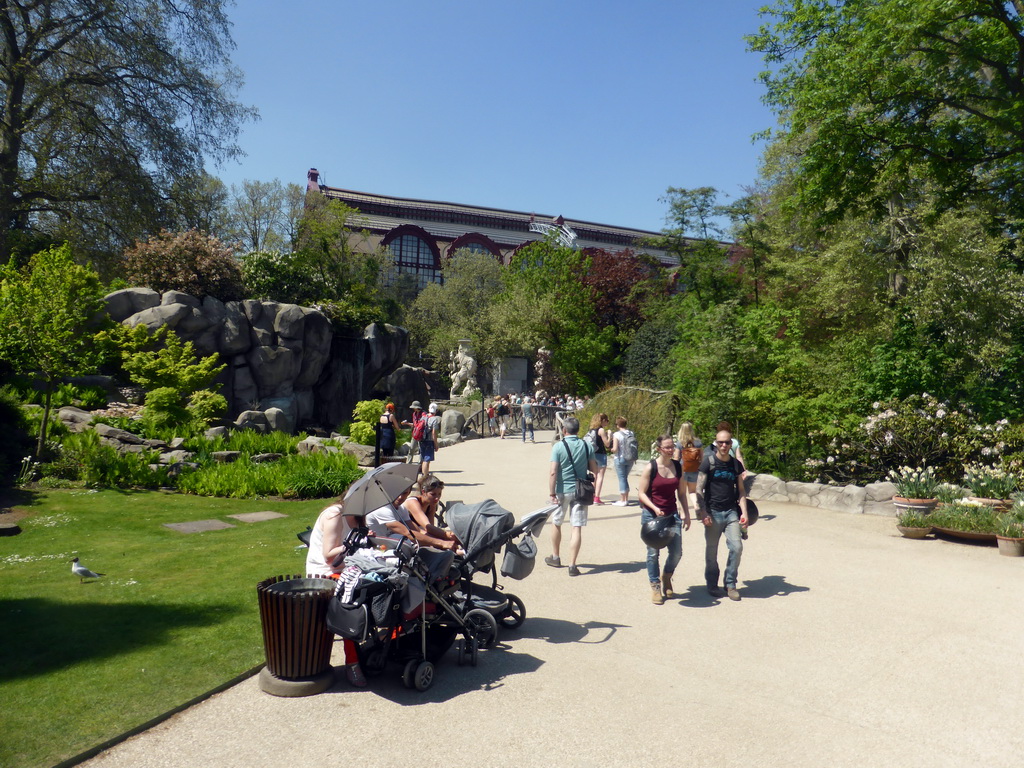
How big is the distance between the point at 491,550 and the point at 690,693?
1885 millimetres

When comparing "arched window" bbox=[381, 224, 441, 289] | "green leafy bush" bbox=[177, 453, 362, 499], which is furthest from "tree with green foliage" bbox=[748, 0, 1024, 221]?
"arched window" bbox=[381, 224, 441, 289]

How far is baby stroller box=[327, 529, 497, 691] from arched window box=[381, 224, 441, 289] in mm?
51952

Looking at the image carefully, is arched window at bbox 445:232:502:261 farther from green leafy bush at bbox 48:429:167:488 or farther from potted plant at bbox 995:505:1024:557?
potted plant at bbox 995:505:1024:557

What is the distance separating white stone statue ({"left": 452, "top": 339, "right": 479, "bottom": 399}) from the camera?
1547 inches

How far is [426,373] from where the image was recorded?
144ft

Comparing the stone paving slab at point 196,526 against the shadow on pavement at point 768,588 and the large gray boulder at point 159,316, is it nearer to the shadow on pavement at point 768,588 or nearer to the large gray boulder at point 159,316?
the shadow on pavement at point 768,588

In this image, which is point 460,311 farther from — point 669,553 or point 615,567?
point 669,553

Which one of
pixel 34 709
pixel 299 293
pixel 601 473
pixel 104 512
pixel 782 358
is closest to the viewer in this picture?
pixel 34 709

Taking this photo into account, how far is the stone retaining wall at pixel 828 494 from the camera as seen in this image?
39.5 ft

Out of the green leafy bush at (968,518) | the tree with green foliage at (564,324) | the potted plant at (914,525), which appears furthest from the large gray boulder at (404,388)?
the green leafy bush at (968,518)

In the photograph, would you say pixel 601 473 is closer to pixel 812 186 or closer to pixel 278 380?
pixel 812 186

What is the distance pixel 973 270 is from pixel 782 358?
6.60 metres

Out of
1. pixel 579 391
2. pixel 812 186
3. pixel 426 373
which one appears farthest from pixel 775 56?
pixel 426 373

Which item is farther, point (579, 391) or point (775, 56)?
point (579, 391)
